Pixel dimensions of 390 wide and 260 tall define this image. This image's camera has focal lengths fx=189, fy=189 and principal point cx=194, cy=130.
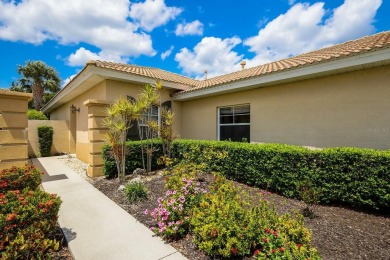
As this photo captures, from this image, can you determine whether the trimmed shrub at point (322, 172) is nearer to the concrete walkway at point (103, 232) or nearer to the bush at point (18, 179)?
the concrete walkway at point (103, 232)

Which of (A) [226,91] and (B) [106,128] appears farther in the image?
(A) [226,91]

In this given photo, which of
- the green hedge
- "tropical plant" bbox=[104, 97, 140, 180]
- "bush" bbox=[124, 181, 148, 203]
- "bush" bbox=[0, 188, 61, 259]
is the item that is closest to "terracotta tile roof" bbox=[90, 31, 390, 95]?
"tropical plant" bbox=[104, 97, 140, 180]

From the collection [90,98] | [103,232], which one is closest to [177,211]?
[103,232]

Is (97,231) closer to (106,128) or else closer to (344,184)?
(106,128)

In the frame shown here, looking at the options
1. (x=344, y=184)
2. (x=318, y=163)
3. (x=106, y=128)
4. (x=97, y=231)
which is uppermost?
(x=106, y=128)

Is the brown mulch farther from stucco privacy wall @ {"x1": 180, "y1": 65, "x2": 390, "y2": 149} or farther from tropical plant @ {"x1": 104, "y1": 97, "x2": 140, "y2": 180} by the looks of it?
stucco privacy wall @ {"x1": 180, "y1": 65, "x2": 390, "y2": 149}

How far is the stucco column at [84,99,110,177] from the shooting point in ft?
24.6

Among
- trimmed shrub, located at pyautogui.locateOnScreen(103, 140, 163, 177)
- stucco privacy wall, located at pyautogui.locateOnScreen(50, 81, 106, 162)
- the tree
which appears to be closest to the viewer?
trimmed shrub, located at pyautogui.locateOnScreen(103, 140, 163, 177)

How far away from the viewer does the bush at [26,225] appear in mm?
2486

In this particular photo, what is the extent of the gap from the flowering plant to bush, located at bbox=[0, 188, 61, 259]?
5.25 feet

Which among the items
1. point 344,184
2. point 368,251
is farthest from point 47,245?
point 344,184

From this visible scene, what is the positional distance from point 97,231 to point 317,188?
5.17m

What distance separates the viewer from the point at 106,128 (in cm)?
787

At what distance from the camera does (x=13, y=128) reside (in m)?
5.34
